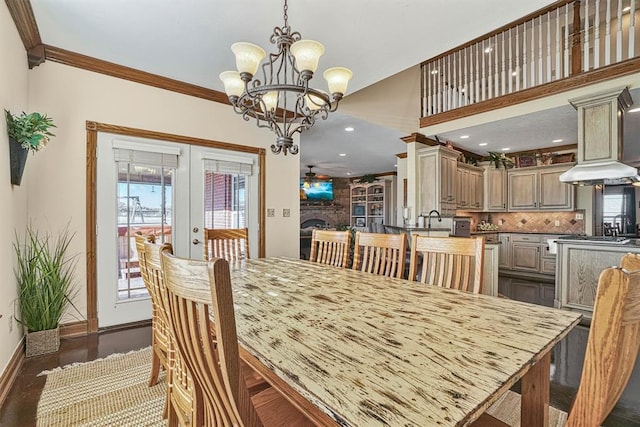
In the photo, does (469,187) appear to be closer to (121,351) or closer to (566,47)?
(566,47)

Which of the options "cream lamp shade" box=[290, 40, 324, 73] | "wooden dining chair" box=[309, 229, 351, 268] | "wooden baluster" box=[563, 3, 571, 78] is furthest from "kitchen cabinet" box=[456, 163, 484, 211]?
"cream lamp shade" box=[290, 40, 324, 73]

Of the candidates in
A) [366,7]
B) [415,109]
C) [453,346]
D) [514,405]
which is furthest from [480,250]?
[415,109]

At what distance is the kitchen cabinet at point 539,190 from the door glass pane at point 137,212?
6.22 m

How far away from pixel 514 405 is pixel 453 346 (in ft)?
4.67

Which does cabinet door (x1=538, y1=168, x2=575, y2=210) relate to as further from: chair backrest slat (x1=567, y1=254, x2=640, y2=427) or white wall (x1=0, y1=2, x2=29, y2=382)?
white wall (x1=0, y1=2, x2=29, y2=382)

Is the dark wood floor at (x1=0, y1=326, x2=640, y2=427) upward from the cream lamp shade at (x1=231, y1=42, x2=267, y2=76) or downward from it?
downward

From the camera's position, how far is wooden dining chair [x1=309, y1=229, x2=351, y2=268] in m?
2.42

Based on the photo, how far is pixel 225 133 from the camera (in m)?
3.69

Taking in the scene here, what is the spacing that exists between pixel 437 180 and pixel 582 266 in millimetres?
2146

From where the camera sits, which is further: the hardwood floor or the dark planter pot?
the dark planter pot

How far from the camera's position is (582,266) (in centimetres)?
329

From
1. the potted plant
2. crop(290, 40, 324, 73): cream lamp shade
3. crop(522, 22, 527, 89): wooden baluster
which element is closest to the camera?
crop(290, 40, 324, 73): cream lamp shade

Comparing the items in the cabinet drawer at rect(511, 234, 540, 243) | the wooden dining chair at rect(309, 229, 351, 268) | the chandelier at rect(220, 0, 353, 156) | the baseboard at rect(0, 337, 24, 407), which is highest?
the chandelier at rect(220, 0, 353, 156)

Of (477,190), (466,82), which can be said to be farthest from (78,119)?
(477,190)
